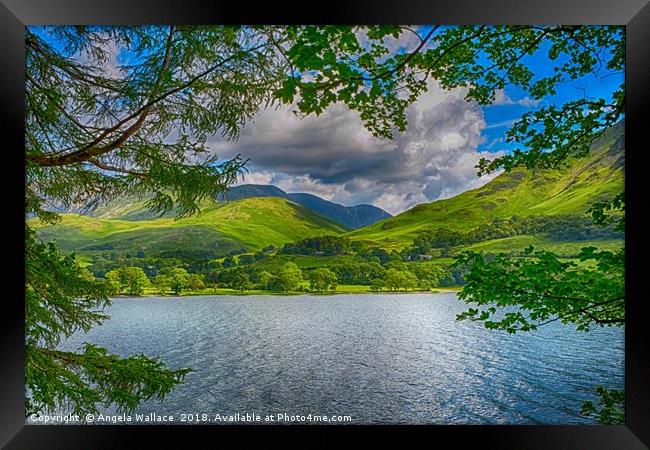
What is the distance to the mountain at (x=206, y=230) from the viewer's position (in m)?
3.73

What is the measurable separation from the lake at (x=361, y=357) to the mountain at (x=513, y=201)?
84 cm

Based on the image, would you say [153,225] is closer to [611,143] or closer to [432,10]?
[432,10]

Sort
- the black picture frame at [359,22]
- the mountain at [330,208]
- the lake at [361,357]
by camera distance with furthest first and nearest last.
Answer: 1. the mountain at [330,208]
2. the lake at [361,357]
3. the black picture frame at [359,22]

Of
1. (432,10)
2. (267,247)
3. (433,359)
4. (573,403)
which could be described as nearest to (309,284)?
(267,247)

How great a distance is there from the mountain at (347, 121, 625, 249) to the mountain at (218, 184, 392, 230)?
0.38 feet

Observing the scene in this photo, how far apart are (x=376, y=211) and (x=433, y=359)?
5.33 ft

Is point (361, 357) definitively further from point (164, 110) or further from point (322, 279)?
point (164, 110)

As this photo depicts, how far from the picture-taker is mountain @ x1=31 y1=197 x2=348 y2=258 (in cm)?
373

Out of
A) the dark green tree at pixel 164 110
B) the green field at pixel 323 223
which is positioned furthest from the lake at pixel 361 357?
the dark green tree at pixel 164 110

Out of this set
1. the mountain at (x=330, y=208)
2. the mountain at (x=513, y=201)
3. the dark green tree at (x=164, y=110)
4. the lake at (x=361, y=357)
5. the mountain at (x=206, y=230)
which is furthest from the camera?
the mountain at (x=330, y=208)

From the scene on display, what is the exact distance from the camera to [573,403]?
3828 millimetres

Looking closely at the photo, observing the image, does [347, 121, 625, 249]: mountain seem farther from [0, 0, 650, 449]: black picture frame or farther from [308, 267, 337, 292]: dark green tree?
[0, 0, 650, 449]: black picture frame

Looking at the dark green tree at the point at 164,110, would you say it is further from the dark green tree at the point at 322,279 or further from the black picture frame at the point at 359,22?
the dark green tree at the point at 322,279

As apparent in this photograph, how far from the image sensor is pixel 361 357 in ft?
15.7
